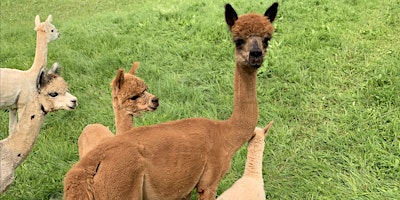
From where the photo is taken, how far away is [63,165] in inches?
178

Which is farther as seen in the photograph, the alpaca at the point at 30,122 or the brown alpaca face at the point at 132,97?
the brown alpaca face at the point at 132,97

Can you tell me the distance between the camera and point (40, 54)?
3125mm

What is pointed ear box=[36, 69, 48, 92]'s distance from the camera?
120 inches

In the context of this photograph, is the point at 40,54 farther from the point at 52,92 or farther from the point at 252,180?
the point at 252,180

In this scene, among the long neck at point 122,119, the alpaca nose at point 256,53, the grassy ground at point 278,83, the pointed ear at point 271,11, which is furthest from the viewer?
the grassy ground at point 278,83

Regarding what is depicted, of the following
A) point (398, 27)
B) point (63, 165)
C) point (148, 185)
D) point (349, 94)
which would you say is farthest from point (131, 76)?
point (398, 27)

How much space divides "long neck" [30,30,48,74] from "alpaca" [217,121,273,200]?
1.70 m

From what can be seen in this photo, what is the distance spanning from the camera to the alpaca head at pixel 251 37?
8.93 feet

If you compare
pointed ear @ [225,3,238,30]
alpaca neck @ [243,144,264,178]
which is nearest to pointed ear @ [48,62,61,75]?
pointed ear @ [225,3,238,30]

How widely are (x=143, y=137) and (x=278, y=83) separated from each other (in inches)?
132

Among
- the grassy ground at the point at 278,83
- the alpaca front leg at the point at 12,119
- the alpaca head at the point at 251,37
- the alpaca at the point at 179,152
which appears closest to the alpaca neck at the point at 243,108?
the alpaca at the point at 179,152

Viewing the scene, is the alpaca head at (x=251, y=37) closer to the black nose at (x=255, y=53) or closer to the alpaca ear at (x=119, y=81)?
the black nose at (x=255, y=53)

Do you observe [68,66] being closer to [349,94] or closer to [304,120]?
[304,120]

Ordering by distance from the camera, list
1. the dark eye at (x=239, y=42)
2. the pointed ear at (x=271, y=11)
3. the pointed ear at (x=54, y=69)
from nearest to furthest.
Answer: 1. the dark eye at (x=239, y=42)
2. the pointed ear at (x=271, y=11)
3. the pointed ear at (x=54, y=69)
